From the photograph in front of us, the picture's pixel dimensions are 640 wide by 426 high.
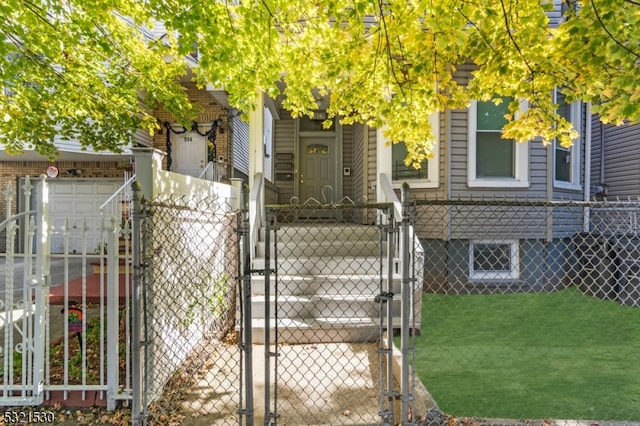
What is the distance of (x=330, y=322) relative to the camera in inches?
181

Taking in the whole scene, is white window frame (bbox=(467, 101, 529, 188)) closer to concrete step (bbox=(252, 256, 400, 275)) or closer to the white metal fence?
concrete step (bbox=(252, 256, 400, 275))

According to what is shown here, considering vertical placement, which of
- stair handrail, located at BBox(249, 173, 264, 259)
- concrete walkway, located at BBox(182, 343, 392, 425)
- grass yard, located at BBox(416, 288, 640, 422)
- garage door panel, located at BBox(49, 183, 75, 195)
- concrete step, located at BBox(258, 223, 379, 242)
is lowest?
concrete walkway, located at BBox(182, 343, 392, 425)

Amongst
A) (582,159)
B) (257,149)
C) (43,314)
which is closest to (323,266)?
(257,149)

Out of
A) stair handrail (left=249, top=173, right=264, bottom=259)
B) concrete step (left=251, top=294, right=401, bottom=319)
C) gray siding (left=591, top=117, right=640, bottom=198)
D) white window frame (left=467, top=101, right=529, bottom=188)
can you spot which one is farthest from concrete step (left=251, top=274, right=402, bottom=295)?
gray siding (left=591, top=117, right=640, bottom=198)

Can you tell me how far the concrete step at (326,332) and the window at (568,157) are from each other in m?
5.51

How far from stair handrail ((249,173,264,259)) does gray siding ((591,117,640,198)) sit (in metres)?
8.30

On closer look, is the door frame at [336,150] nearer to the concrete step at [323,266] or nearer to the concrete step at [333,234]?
the concrete step at [333,234]

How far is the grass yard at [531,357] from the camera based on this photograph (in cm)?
323

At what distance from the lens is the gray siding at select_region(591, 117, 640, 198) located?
8.70m

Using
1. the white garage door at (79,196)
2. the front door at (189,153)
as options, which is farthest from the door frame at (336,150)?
the white garage door at (79,196)

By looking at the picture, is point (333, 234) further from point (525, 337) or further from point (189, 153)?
point (189, 153)

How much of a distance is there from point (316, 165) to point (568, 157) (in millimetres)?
5753

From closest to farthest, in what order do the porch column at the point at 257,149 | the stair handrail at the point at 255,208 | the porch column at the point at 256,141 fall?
the stair handrail at the point at 255,208, the porch column at the point at 257,149, the porch column at the point at 256,141

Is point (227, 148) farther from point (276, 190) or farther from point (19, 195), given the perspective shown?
point (19, 195)
